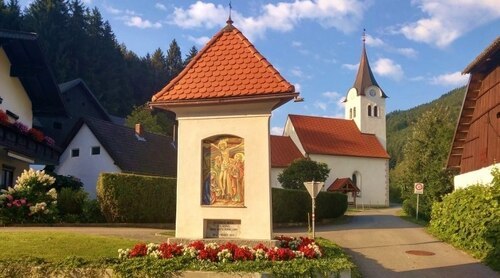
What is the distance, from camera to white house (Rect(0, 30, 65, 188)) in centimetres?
2097

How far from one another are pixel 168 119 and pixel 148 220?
45352mm

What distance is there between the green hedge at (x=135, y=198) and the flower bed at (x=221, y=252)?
1086cm

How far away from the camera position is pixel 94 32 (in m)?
75.9

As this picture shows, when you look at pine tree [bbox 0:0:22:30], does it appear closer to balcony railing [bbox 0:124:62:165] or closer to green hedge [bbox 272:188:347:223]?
balcony railing [bbox 0:124:62:165]

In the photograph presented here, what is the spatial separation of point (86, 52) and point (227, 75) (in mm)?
60963

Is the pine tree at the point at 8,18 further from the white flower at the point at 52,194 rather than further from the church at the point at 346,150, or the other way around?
the white flower at the point at 52,194

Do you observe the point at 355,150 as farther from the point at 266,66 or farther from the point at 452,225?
the point at 266,66

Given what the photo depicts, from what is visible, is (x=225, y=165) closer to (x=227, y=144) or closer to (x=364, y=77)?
(x=227, y=144)

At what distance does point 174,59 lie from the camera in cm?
9406

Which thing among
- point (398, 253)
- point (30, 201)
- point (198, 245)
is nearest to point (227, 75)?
point (198, 245)

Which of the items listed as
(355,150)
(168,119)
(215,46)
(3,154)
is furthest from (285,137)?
A: (215,46)

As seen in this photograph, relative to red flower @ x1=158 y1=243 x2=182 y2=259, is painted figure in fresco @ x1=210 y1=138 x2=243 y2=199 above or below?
above

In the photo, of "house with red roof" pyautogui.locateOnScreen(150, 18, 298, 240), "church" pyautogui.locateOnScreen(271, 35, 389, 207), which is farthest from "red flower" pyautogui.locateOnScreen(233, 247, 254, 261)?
"church" pyautogui.locateOnScreen(271, 35, 389, 207)

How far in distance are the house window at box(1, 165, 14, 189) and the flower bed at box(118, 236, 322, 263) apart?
51.4 feet
